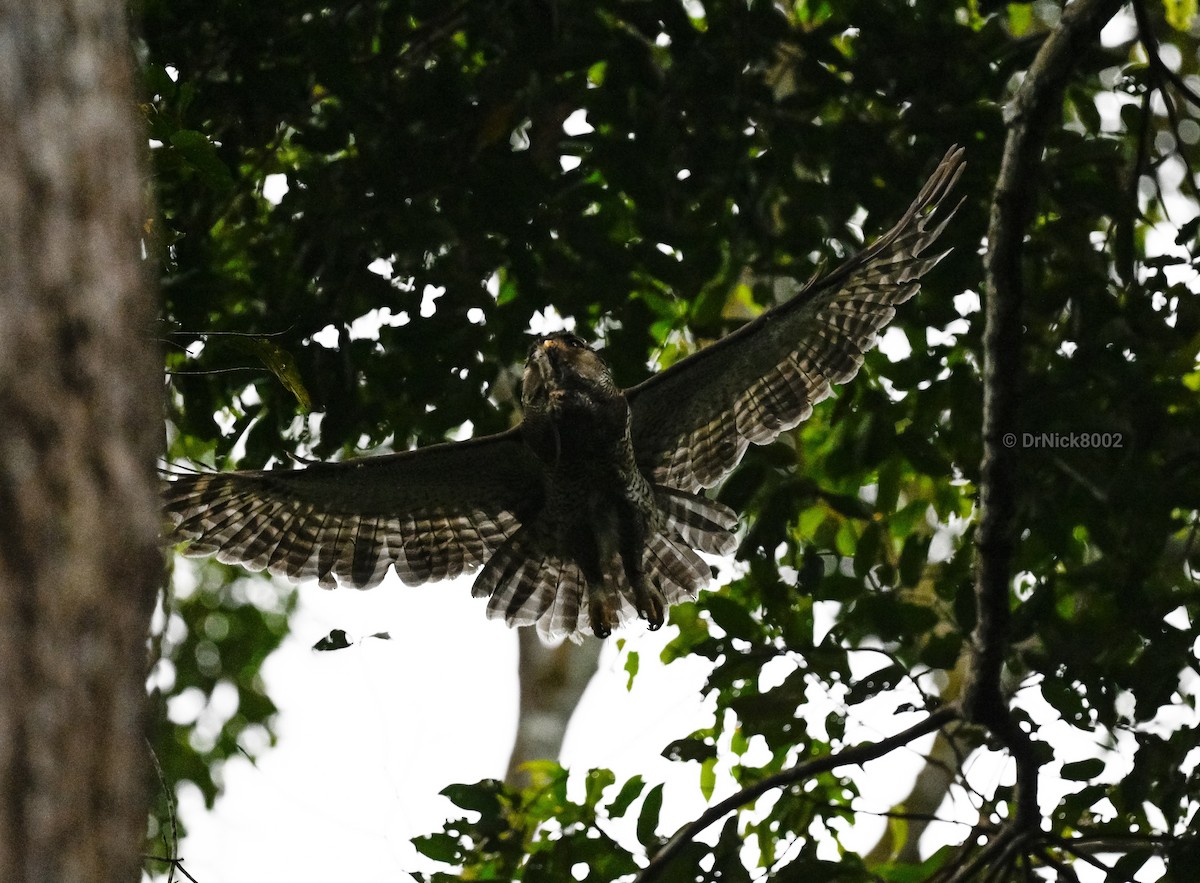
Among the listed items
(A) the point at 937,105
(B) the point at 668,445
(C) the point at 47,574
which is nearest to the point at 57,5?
(C) the point at 47,574

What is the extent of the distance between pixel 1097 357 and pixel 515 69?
228cm

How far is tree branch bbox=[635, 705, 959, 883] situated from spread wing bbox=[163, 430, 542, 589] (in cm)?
163

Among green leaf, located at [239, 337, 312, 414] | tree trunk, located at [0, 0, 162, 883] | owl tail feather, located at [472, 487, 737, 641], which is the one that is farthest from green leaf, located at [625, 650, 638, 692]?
tree trunk, located at [0, 0, 162, 883]

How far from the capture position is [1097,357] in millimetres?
4652

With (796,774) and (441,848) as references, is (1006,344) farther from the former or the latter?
(441,848)

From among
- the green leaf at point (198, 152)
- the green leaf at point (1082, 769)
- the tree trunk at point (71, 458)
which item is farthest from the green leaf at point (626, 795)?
the tree trunk at point (71, 458)

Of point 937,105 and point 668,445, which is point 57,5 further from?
point 668,445

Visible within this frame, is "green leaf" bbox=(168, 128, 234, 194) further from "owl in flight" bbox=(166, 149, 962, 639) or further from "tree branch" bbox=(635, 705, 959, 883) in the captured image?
"tree branch" bbox=(635, 705, 959, 883)

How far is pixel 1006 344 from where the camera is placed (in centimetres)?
406

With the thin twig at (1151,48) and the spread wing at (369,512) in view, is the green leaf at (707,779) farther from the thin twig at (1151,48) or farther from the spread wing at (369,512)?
the thin twig at (1151,48)

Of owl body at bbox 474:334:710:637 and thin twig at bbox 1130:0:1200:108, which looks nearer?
thin twig at bbox 1130:0:1200:108

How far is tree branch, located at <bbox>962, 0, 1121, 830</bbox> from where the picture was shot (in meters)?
4.03

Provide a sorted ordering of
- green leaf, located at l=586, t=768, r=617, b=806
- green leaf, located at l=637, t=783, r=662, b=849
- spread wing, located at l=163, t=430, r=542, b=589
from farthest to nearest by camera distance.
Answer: spread wing, located at l=163, t=430, r=542, b=589 → green leaf, located at l=586, t=768, r=617, b=806 → green leaf, located at l=637, t=783, r=662, b=849

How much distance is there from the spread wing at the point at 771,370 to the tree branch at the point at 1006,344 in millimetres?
545
